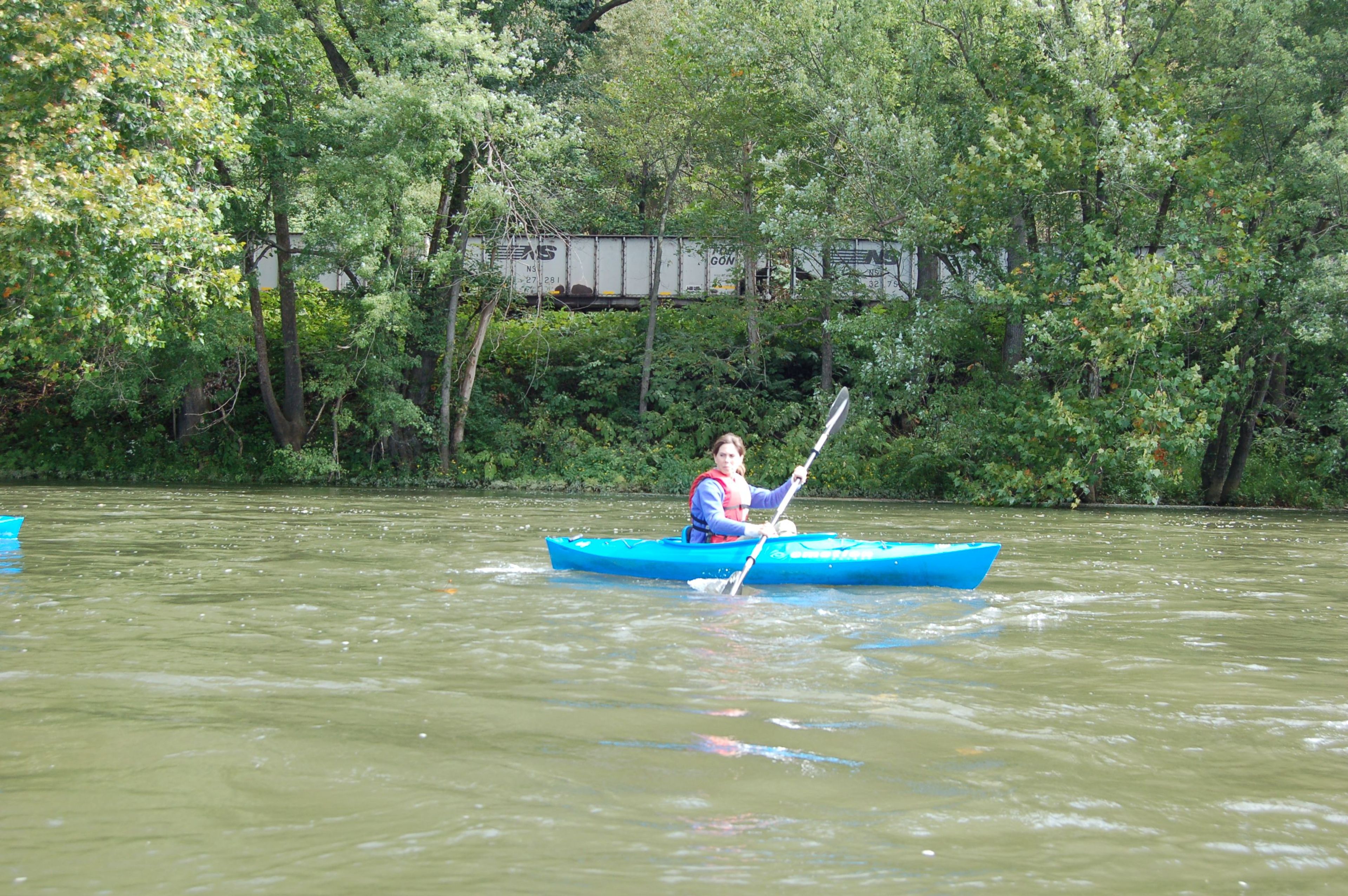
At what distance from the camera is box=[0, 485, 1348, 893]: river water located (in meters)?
2.68

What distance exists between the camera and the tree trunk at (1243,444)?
52.7 ft

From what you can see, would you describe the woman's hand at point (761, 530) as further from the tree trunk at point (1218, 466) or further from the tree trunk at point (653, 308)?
the tree trunk at point (653, 308)

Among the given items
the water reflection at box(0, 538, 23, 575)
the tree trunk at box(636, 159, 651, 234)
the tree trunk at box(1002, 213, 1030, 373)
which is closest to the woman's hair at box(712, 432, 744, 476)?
the water reflection at box(0, 538, 23, 575)

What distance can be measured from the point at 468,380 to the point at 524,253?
95.1 inches

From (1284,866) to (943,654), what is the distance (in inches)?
98.7

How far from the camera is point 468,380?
18844mm

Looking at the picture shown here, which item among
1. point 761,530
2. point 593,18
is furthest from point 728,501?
point 593,18

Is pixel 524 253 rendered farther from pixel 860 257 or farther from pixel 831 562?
pixel 831 562

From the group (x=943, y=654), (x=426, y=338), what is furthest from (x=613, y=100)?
(x=943, y=654)

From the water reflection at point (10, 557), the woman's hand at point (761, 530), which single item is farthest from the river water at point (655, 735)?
the woman's hand at point (761, 530)

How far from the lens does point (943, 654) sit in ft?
17.1

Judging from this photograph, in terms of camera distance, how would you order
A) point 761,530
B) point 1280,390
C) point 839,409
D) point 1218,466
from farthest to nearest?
1. point 1280,390
2. point 1218,466
3. point 839,409
4. point 761,530

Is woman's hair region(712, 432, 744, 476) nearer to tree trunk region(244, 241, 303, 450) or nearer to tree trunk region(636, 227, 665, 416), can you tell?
tree trunk region(636, 227, 665, 416)

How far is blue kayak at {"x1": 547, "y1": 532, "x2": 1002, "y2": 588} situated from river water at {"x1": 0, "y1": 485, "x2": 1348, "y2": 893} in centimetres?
13
